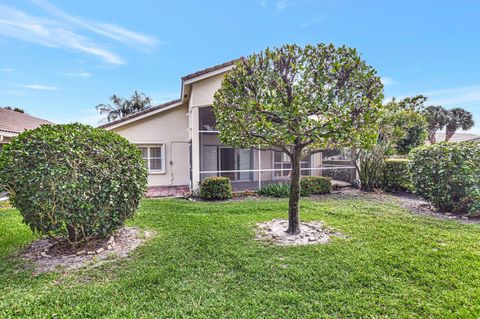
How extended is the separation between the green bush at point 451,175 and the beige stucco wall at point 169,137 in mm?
11827

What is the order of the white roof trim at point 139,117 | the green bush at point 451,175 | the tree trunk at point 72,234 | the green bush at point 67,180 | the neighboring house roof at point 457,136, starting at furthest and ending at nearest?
the neighboring house roof at point 457,136, the white roof trim at point 139,117, the green bush at point 451,175, the tree trunk at point 72,234, the green bush at point 67,180

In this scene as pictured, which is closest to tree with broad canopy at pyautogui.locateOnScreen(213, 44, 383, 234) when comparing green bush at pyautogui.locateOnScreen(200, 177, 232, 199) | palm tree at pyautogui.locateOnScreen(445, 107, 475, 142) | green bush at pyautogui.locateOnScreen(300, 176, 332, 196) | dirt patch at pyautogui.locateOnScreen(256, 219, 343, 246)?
dirt patch at pyautogui.locateOnScreen(256, 219, 343, 246)

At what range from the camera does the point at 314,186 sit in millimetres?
11688

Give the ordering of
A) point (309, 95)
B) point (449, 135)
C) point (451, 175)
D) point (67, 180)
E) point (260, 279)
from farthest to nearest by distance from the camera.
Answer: point (449, 135) < point (451, 175) < point (309, 95) < point (67, 180) < point (260, 279)

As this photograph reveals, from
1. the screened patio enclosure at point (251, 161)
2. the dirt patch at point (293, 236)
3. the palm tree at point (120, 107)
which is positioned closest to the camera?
the dirt patch at point (293, 236)

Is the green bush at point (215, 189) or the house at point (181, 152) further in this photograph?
the house at point (181, 152)

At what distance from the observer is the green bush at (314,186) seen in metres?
11.5

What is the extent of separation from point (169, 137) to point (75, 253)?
1040cm

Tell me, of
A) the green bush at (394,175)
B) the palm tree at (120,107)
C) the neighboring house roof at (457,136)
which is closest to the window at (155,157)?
the green bush at (394,175)

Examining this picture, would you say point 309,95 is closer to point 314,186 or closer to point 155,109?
point 314,186

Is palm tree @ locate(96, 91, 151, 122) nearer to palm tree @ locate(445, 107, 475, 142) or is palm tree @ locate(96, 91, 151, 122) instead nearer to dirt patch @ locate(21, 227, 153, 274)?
dirt patch @ locate(21, 227, 153, 274)

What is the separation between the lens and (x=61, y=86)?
20141mm

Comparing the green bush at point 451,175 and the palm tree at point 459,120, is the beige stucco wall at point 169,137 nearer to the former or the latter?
the green bush at point 451,175

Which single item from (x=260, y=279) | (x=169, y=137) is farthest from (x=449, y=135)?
(x=260, y=279)
